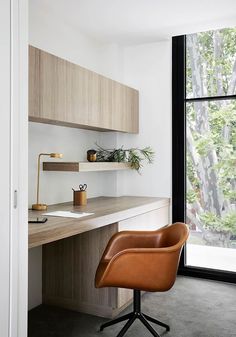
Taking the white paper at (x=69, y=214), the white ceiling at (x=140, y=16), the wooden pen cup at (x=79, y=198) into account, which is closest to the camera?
the white paper at (x=69, y=214)

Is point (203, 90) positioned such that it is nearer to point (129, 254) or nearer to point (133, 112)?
point (133, 112)

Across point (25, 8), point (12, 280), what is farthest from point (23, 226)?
point (25, 8)

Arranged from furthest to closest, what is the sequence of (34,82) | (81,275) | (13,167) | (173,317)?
(81,275), (173,317), (34,82), (13,167)

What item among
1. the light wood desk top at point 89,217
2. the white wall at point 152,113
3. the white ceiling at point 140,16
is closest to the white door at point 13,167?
the light wood desk top at point 89,217

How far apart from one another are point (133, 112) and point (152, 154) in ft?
1.68

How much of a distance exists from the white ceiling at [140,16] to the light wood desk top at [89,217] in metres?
1.69

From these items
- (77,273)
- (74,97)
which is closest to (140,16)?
(74,97)

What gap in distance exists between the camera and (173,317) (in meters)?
2.80

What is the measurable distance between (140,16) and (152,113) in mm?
1116

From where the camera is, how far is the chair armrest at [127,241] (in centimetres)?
264

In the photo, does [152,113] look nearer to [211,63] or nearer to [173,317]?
[211,63]

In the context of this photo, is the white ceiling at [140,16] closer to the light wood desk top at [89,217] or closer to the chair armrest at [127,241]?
the light wood desk top at [89,217]

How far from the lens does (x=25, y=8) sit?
1660mm

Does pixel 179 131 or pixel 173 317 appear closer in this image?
pixel 173 317
